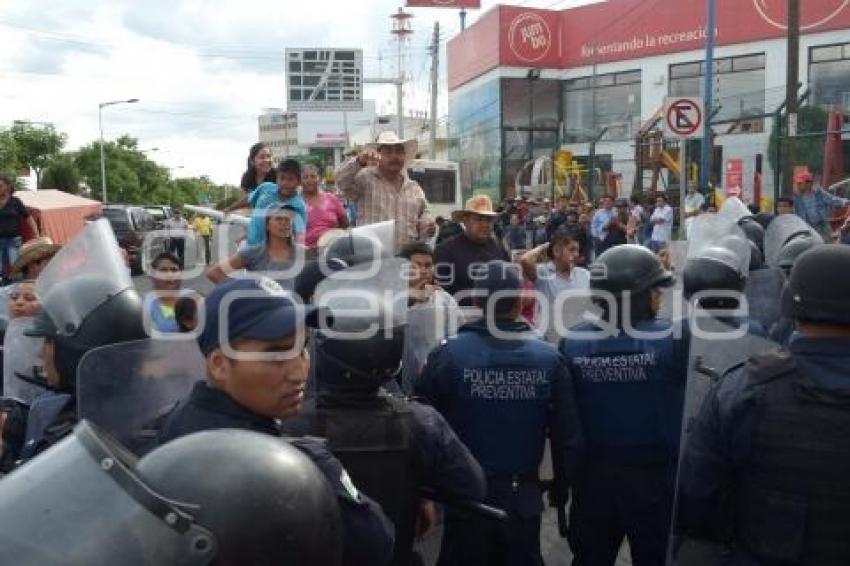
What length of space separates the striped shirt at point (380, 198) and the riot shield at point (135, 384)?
3.27 metres

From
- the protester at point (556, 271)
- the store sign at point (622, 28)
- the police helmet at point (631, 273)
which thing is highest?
the store sign at point (622, 28)

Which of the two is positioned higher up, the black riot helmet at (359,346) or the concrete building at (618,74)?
the concrete building at (618,74)

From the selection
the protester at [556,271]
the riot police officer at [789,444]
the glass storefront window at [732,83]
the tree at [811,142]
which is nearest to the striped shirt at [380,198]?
the protester at [556,271]

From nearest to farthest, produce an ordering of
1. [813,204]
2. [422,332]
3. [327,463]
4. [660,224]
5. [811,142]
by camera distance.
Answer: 1. [327,463]
2. [422,332]
3. [813,204]
4. [660,224]
5. [811,142]

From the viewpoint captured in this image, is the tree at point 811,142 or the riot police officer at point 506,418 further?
the tree at point 811,142

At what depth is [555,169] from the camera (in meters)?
32.5

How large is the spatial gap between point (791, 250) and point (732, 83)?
31818 millimetres

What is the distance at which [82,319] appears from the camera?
10.9 feet

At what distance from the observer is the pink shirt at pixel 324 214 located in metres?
6.67

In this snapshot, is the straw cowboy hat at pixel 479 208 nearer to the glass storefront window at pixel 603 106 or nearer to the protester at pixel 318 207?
the protester at pixel 318 207

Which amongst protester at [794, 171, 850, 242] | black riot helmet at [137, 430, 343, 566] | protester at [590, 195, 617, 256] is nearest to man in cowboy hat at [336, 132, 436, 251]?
black riot helmet at [137, 430, 343, 566]

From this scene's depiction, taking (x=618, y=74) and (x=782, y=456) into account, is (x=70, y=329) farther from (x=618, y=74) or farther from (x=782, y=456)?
(x=618, y=74)

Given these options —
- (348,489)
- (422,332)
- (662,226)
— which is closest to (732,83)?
(662,226)

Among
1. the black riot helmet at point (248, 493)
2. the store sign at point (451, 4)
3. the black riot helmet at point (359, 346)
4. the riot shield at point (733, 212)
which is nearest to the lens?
the black riot helmet at point (248, 493)
